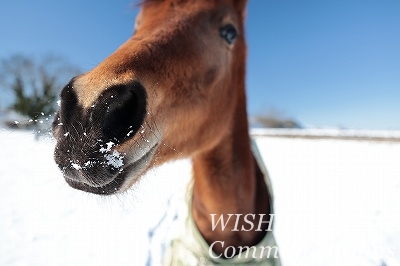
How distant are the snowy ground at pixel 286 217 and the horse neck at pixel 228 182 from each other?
30 centimetres

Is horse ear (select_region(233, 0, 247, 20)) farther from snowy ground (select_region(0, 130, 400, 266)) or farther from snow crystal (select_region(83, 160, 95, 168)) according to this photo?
snow crystal (select_region(83, 160, 95, 168))

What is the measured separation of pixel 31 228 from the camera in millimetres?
4621

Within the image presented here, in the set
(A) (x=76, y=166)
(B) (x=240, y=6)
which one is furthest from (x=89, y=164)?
(B) (x=240, y=6)

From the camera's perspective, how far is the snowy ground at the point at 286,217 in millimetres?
3676

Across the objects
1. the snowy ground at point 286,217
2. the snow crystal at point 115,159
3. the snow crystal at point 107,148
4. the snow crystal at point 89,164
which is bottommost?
the snowy ground at point 286,217

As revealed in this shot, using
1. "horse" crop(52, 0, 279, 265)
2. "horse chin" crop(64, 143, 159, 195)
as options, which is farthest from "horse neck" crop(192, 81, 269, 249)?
"horse chin" crop(64, 143, 159, 195)

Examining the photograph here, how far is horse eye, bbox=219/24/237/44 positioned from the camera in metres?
1.93

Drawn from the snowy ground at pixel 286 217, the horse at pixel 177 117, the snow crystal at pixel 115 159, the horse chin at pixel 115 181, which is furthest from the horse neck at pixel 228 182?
the snow crystal at pixel 115 159

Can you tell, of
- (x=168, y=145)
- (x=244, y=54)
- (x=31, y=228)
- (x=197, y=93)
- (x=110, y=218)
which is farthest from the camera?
(x=110, y=218)

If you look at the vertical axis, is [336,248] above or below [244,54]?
below

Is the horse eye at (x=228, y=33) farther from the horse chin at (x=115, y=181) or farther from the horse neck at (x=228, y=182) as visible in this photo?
the horse chin at (x=115, y=181)

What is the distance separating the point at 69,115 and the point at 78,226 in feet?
14.7

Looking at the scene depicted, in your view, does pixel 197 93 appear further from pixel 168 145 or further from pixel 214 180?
pixel 214 180

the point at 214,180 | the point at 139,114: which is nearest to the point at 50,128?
the point at 139,114
